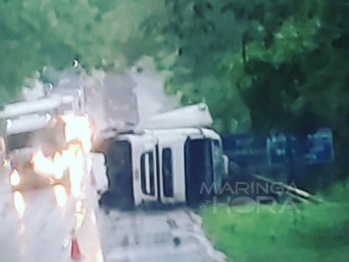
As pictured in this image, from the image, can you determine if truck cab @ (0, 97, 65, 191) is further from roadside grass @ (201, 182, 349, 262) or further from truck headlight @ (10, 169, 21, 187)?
roadside grass @ (201, 182, 349, 262)

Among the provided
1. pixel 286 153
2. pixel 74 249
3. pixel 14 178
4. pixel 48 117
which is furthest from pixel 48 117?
pixel 286 153

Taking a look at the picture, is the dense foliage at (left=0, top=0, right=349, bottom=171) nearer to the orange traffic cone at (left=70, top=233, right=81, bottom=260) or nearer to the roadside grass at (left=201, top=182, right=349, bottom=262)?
the roadside grass at (left=201, top=182, right=349, bottom=262)

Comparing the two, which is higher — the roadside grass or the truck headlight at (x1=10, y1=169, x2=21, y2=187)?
the truck headlight at (x1=10, y1=169, x2=21, y2=187)

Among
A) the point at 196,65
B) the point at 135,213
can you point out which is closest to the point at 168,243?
the point at 135,213

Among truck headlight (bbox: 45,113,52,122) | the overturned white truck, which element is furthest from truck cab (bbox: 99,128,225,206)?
truck headlight (bbox: 45,113,52,122)

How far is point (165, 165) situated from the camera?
96cm

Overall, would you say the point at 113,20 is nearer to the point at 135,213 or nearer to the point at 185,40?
the point at 185,40

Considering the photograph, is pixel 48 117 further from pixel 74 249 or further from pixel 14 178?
pixel 74 249

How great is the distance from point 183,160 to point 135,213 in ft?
0.39

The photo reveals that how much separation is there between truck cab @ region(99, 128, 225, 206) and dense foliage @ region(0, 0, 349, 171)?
6 cm

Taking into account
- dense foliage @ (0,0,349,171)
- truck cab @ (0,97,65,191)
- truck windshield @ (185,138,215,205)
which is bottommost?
truck windshield @ (185,138,215,205)

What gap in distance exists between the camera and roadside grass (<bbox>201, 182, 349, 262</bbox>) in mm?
966

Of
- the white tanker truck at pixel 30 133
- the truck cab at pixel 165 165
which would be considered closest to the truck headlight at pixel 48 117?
the white tanker truck at pixel 30 133

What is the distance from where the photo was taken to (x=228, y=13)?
95 cm
